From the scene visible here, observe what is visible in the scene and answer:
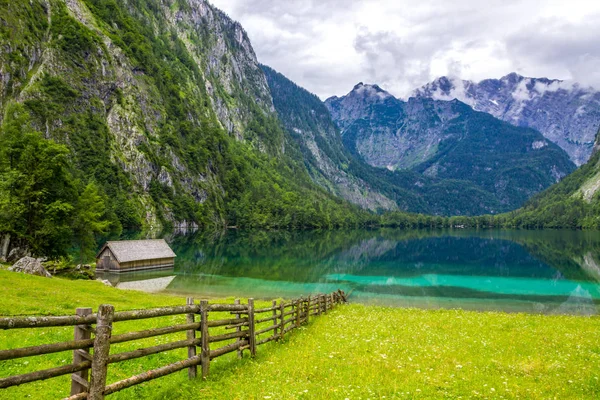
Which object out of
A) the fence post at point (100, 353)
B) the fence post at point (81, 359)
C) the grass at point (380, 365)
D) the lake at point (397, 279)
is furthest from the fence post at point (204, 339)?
the lake at point (397, 279)

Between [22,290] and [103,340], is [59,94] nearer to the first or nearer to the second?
[22,290]

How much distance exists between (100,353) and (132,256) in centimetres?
6990

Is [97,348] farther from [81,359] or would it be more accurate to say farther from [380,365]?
[380,365]

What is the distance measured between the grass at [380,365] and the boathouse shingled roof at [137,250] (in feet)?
154

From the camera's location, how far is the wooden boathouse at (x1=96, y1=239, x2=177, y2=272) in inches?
2852

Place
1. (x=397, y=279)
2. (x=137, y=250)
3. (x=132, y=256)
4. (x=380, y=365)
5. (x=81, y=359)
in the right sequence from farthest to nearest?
(x=397, y=279) → (x=137, y=250) → (x=132, y=256) → (x=380, y=365) → (x=81, y=359)

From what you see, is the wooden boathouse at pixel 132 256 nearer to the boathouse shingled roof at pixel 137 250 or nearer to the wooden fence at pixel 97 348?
the boathouse shingled roof at pixel 137 250

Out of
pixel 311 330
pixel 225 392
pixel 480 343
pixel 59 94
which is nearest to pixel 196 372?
pixel 225 392

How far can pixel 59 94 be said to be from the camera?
166000mm

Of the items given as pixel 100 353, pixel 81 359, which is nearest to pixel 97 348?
pixel 100 353

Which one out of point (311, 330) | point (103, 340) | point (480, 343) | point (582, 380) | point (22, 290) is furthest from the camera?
point (22, 290)

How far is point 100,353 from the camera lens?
9.67 metres

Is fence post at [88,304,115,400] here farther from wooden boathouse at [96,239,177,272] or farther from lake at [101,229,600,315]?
wooden boathouse at [96,239,177,272]

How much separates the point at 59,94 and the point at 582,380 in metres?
191
